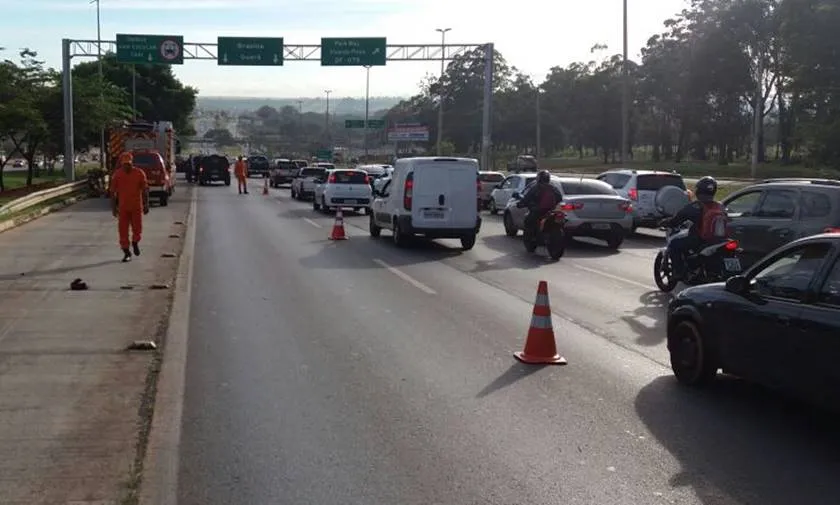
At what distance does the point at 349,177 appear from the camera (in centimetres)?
3372

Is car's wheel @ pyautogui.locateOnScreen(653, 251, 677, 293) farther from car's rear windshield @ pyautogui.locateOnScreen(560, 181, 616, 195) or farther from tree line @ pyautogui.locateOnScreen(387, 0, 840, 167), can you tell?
tree line @ pyautogui.locateOnScreen(387, 0, 840, 167)

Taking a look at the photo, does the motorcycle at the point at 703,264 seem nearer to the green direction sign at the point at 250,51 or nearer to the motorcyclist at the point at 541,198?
the motorcyclist at the point at 541,198

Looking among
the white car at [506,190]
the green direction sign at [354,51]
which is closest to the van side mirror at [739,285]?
the white car at [506,190]

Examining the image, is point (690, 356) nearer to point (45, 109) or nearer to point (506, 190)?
point (506, 190)

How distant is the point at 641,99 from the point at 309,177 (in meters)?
62.1

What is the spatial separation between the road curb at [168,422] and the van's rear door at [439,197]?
28.8 ft

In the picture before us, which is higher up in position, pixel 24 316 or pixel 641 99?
pixel 641 99

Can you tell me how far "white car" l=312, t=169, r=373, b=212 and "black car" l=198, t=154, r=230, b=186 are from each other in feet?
86.6

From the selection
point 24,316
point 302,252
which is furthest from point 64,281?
point 302,252

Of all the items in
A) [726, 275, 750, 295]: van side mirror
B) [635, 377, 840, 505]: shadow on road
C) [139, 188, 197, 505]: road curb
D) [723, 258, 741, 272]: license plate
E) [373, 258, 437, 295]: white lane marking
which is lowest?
[373, 258, 437, 295]: white lane marking

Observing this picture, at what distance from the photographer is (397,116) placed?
139000mm

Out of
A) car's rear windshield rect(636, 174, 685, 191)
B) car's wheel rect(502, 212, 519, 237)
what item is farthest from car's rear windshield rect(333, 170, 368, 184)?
car's rear windshield rect(636, 174, 685, 191)

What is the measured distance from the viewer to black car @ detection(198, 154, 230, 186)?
58.5 m

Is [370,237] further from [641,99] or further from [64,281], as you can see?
[641,99]
